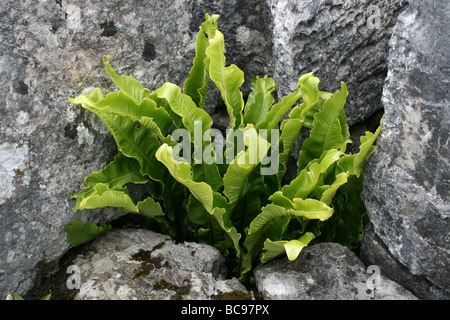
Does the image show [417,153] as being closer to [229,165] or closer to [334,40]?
[229,165]

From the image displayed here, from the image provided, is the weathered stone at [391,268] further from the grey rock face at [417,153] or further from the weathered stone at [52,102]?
the weathered stone at [52,102]

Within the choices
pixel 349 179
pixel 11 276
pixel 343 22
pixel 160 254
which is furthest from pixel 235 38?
pixel 11 276

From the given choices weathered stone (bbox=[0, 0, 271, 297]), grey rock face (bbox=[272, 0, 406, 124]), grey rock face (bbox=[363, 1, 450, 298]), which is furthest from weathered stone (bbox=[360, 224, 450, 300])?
weathered stone (bbox=[0, 0, 271, 297])

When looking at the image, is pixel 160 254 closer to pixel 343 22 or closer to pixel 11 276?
pixel 11 276

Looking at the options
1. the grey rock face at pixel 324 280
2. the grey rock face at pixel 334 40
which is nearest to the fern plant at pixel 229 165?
the grey rock face at pixel 324 280

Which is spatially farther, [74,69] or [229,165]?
[74,69]

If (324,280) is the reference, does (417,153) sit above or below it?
above

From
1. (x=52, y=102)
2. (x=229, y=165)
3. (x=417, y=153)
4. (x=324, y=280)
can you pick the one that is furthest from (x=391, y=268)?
(x=52, y=102)
